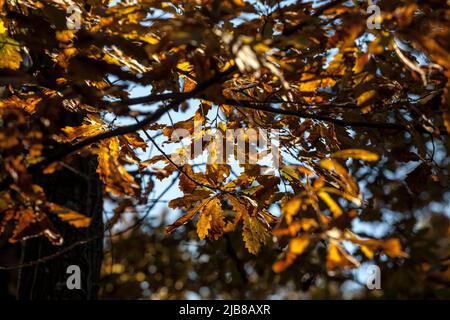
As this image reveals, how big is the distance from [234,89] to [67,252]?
141cm

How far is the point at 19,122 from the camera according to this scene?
1059 millimetres

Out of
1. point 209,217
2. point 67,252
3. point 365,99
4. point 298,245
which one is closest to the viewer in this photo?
point 298,245

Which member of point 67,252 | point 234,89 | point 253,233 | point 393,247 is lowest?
point 393,247

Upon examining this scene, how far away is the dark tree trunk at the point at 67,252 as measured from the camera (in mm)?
2336

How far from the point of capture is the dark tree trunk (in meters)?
2.34

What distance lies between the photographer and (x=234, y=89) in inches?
55.8

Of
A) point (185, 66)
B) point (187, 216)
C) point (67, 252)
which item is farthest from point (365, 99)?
point (67, 252)

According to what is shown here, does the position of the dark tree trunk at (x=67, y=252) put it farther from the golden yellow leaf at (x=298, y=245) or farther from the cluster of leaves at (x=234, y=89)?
the golden yellow leaf at (x=298, y=245)

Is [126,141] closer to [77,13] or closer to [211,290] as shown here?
[77,13]

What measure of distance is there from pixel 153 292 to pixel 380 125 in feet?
16.1

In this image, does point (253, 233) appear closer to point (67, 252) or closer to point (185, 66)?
point (185, 66)

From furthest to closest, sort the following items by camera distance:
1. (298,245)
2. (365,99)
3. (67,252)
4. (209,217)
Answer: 1. (67,252)
2. (209,217)
3. (365,99)
4. (298,245)

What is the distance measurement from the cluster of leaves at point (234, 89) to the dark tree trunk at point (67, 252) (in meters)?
1.01
